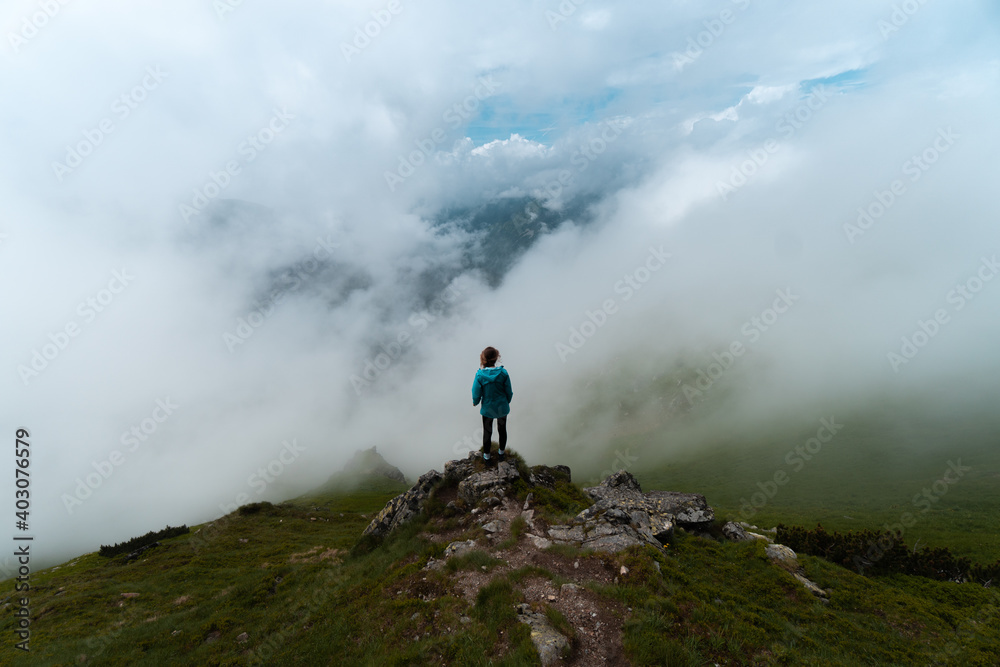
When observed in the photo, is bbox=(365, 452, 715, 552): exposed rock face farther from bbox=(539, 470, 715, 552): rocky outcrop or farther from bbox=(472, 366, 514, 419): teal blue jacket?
bbox=(472, 366, 514, 419): teal blue jacket

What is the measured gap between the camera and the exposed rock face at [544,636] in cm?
1009

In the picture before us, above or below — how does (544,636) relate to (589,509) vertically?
below

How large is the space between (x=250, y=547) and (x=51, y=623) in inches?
638

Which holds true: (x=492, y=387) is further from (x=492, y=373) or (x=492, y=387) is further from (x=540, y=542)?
(x=540, y=542)

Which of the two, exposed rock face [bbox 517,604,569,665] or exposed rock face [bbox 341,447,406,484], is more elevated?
exposed rock face [bbox 341,447,406,484]

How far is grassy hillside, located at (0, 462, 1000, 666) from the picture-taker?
1099cm

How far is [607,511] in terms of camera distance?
1788cm

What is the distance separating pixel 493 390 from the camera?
17.9 m

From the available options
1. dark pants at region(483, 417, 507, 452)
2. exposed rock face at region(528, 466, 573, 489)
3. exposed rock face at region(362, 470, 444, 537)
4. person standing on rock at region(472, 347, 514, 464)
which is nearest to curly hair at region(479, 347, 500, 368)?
person standing on rock at region(472, 347, 514, 464)

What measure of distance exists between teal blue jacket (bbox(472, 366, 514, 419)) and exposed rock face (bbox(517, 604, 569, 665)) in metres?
7.83

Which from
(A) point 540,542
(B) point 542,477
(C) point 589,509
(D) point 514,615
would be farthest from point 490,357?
(D) point 514,615

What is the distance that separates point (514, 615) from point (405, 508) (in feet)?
40.2

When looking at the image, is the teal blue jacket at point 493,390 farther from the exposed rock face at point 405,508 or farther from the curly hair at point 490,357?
the exposed rock face at point 405,508

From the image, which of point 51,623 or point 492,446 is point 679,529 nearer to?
point 492,446
